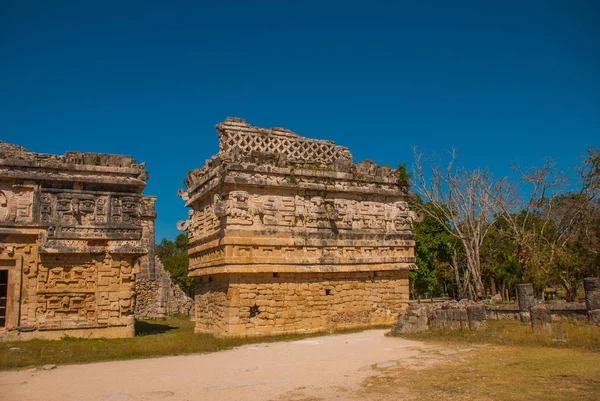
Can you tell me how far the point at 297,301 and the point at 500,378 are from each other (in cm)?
765

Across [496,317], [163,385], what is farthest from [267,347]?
[496,317]

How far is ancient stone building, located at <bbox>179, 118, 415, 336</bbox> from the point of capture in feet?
46.1

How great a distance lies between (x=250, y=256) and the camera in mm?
14023

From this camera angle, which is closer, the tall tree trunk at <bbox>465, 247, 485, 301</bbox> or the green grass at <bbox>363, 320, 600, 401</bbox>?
the green grass at <bbox>363, 320, 600, 401</bbox>

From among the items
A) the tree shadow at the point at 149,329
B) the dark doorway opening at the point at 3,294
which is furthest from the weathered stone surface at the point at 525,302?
the dark doorway opening at the point at 3,294

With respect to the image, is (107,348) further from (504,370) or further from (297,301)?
(504,370)

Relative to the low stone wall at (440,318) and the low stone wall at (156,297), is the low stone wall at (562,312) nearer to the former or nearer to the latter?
the low stone wall at (440,318)

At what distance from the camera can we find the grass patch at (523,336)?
34.2ft

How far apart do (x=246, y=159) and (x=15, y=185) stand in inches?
244

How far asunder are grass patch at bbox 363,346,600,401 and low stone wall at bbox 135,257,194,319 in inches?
610

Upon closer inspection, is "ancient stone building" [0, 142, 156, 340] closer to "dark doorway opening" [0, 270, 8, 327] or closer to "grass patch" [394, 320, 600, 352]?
"dark doorway opening" [0, 270, 8, 327]

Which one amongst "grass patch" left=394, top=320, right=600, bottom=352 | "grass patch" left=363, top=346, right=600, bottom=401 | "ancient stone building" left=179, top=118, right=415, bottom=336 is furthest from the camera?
"ancient stone building" left=179, top=118, right=415, bottom=336

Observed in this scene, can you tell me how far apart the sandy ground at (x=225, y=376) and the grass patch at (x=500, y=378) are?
2.21 feet

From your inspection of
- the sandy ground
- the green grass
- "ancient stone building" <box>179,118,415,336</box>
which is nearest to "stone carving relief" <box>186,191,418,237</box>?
"ancient stone building" <box>179,118,415,336</box>
